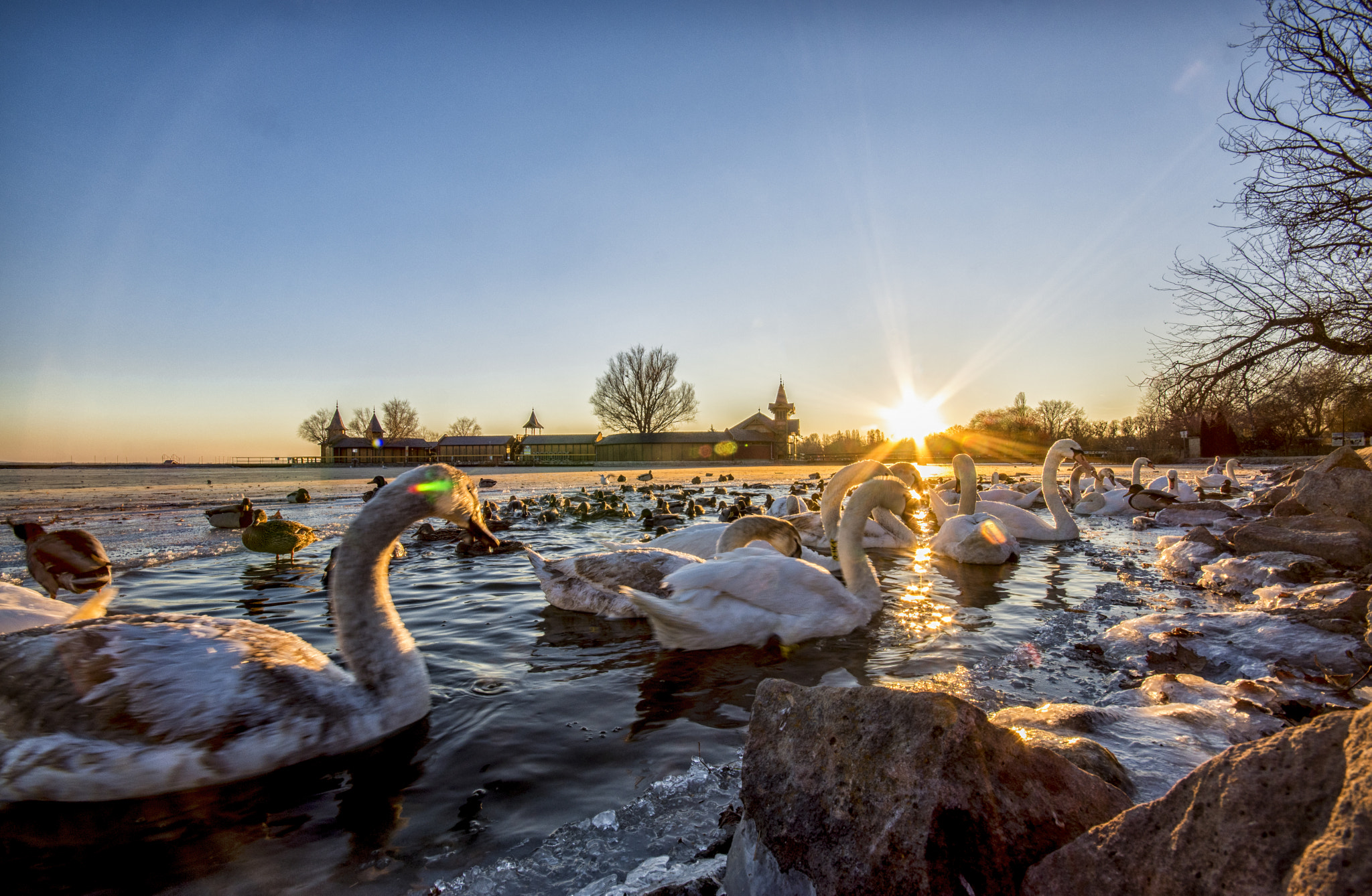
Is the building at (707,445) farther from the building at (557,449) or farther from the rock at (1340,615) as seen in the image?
the rock at (1340,615)

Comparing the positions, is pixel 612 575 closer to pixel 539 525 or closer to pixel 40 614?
pixel 40 614

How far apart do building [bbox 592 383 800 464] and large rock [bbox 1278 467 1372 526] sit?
58369 millimetres

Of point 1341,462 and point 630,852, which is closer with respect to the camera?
point 630,852

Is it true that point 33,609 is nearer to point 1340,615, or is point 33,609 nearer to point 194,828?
point 194,828

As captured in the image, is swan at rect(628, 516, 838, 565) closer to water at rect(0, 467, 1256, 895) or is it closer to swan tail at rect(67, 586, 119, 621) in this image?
water at rect(0, 467, 1256, 895)

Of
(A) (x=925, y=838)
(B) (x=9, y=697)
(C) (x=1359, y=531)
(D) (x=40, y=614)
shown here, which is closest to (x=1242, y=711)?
(A) (x=925, y=838)

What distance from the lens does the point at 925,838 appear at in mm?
1646

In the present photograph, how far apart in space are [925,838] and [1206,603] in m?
6.18

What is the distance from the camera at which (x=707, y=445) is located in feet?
236

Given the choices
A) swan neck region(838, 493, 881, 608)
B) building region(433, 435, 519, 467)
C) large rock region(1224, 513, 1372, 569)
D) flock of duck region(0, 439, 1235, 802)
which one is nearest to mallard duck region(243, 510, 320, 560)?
flock of duck region(0, 439, 1235, 802)

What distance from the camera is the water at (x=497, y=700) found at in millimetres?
2375

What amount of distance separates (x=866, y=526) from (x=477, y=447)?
8315cm

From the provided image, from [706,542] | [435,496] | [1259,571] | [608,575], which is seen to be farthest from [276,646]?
[1259,571]

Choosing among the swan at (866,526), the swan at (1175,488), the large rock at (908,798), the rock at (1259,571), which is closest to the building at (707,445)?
the swan at (1175,488)
